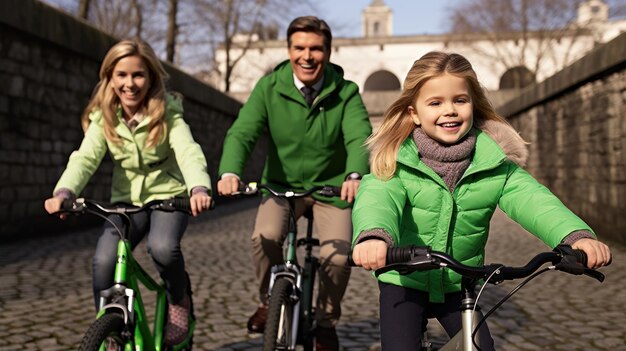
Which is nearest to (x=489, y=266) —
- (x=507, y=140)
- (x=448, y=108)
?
(x=448, y=108)

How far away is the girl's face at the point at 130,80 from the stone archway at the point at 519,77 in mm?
49700

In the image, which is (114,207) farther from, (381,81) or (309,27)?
(381,81)

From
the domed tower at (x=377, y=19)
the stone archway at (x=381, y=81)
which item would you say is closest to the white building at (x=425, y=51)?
the stone archway at (x=381, y=81)

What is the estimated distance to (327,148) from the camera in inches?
164

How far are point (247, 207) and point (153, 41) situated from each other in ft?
58.4

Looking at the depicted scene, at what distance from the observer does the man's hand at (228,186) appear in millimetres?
3531

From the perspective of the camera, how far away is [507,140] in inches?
105

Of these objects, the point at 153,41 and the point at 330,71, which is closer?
the point at 330,71

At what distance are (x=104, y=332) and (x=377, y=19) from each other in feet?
348

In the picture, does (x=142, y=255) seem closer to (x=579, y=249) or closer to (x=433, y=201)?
(x=433, y=201)

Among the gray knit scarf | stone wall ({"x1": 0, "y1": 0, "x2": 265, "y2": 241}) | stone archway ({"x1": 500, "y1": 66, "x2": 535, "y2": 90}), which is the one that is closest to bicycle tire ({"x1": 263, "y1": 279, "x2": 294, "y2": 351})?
the gray knit scarf

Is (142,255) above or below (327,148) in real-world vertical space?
below

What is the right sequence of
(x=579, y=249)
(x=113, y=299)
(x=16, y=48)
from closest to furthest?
(x=579, y=249) → (x=113, y=299) → (x=16, y=48)

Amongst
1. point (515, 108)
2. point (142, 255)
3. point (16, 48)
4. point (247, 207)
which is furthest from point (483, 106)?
point (515, 108)
